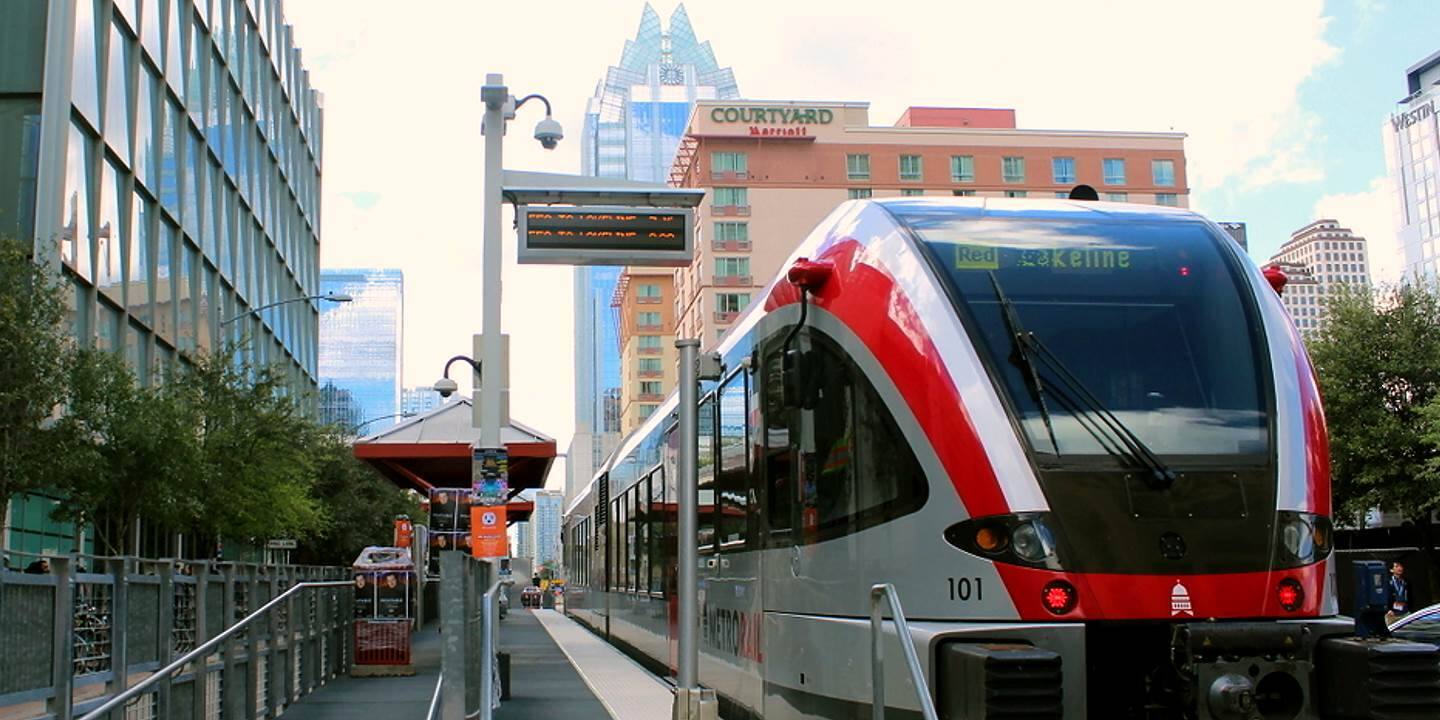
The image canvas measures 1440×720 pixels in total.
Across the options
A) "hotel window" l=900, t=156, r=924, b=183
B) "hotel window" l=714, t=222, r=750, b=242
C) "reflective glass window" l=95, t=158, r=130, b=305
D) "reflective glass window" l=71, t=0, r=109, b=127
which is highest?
"hotel window" l=900, t=156, r=924, b=183

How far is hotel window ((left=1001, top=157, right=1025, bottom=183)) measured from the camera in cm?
9031

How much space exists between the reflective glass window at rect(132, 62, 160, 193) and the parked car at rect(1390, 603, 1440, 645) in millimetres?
28375

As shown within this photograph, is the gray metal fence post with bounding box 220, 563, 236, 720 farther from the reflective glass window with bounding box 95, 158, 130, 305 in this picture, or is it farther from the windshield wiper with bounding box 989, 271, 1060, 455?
the reflective glass window with bounding box 95, 158, 130, 305

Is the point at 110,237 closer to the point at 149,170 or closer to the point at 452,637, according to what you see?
the point at 149,170

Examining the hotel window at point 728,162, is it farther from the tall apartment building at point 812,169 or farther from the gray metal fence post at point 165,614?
the gray metal fence post at point 165,614

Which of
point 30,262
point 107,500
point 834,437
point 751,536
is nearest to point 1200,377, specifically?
point 834,437

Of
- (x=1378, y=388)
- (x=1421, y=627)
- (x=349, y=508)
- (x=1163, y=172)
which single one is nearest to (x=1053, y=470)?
(x=1421, y=627)

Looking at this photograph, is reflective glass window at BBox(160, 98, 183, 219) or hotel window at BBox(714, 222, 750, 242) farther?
hotel window at BBox(714, 222, 750, 242)

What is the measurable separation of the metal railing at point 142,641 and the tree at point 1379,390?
113 ft

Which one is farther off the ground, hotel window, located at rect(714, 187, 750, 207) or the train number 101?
hotel window, located at rect(714, 187, 750, 207)

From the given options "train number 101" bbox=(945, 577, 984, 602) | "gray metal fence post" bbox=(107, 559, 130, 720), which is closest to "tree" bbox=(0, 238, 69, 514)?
"gray metal fence post" bbox=(107, 559, 130, 720)

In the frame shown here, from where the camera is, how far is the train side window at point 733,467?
11062 mm

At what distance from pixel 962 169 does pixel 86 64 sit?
6715 centimetres

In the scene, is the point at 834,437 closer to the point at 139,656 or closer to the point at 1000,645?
the point at 1000,645
